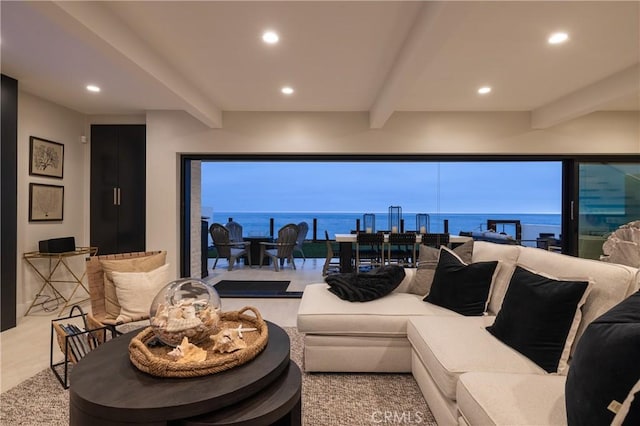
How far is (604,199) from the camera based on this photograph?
4.49 meters

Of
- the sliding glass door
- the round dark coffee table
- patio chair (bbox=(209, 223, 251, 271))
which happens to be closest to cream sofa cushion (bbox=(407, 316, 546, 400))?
the round dark coffee table

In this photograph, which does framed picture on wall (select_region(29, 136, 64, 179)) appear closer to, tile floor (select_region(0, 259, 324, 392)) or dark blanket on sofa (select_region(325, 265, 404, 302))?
tile floor (select_region(0, 259, 324, 392))

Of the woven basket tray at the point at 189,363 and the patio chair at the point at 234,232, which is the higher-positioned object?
the patio chair at the point at 234,232

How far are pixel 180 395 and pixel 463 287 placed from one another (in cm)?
202

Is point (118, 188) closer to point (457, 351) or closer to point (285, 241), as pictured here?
point (285, 241)

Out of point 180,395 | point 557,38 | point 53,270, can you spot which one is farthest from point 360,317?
point 53,270

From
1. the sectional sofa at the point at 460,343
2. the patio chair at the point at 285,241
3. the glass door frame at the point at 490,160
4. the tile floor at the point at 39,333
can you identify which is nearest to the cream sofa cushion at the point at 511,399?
the sectional sofa at the point at 460,343

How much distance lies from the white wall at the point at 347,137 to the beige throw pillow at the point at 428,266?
6.28 ft

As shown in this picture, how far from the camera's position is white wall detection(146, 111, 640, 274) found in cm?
432

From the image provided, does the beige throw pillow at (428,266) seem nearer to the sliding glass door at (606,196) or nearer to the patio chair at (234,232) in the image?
the sliding glass door at (606,196)

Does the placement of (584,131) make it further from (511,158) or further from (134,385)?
(134,385)

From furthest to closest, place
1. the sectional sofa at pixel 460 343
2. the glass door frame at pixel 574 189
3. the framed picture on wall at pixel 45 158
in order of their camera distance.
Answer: the glass door frame at pixel 574 189
the framed picture on wall at pixel 45 158
the sectional sofa at pixel 460 343

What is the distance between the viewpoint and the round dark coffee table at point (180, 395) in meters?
1.15

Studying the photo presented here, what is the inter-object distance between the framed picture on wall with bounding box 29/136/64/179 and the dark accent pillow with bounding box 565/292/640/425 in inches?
204
